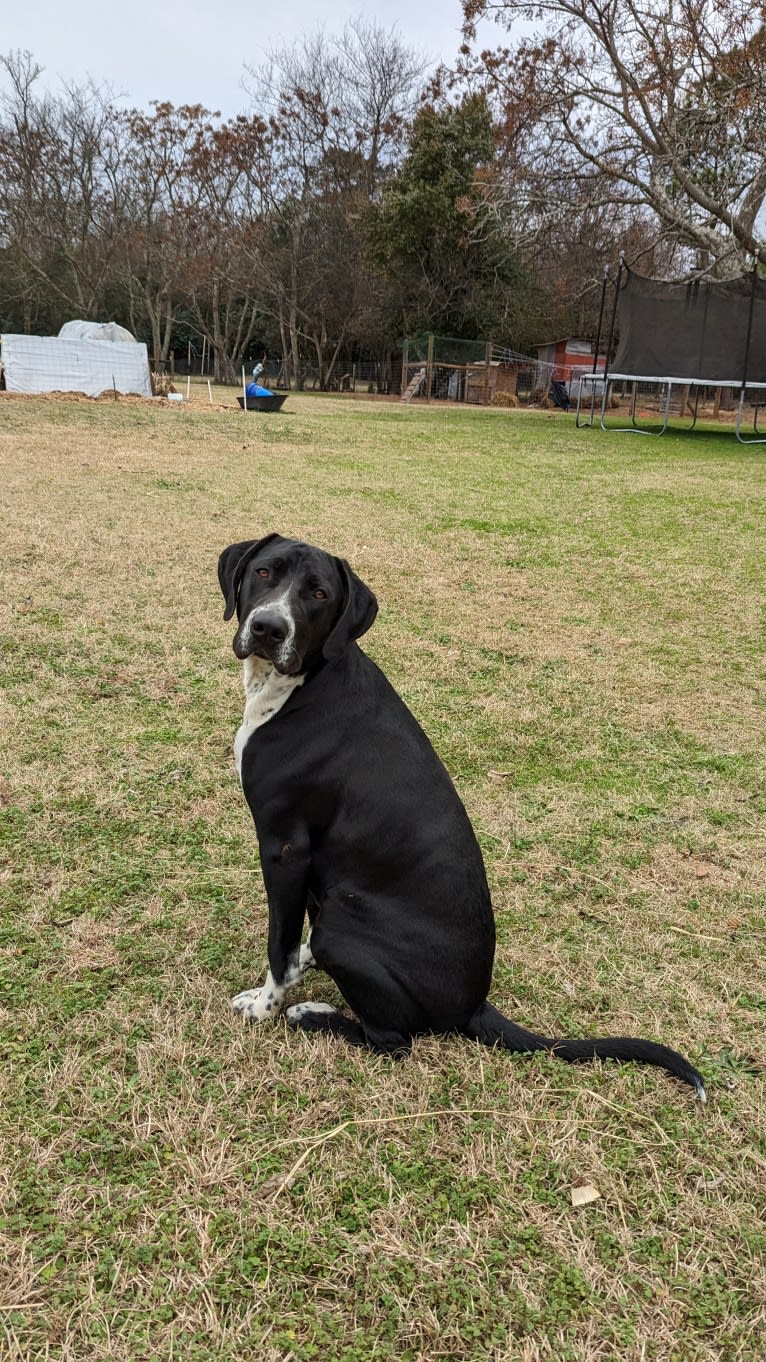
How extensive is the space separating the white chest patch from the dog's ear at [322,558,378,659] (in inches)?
4.9

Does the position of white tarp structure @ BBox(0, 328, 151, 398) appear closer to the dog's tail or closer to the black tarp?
the black tarp

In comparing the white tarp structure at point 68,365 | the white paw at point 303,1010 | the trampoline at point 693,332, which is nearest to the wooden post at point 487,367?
the trampoline at point 693,332

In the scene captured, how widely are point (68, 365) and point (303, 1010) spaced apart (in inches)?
768

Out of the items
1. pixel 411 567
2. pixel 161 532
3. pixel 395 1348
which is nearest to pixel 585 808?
pixel 395 1348

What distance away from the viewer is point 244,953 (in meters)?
2.75

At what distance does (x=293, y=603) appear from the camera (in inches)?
86.0

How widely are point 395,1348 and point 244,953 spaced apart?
4.25ft

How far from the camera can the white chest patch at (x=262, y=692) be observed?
2.26 m

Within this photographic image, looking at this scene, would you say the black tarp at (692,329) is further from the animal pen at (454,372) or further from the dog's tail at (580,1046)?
the dog's tail at (580,1046)

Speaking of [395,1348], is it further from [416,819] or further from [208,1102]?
[416,819]

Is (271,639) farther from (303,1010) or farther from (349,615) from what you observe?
(303,1010)

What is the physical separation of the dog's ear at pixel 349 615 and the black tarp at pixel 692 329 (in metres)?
17.3

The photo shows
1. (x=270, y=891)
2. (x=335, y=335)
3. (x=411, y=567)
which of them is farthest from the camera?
(x=335, y=335)

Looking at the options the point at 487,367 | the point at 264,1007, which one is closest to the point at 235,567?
the point at 264,1007
